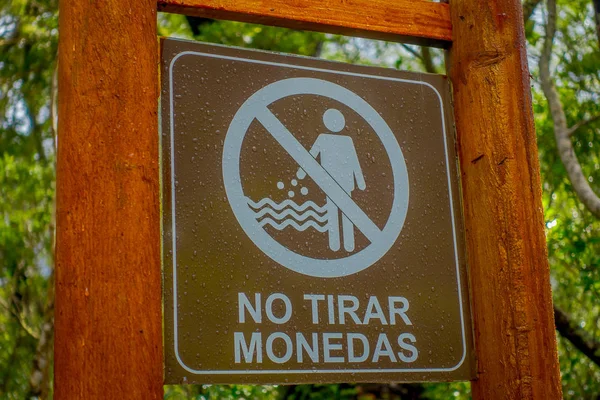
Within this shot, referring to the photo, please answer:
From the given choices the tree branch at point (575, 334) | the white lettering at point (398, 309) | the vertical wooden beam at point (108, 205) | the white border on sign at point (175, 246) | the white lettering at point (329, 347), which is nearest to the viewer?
the vertical wooden beam at point (108, 205)

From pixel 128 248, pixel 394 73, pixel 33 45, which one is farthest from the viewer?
pixel 33 45

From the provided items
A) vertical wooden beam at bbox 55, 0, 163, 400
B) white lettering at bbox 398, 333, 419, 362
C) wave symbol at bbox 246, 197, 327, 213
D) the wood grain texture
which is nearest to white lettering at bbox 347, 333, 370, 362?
white lettering at bbox 398, 333, 419, 362

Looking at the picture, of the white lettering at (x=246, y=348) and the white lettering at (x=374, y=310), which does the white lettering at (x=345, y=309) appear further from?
the white lettering at (x=246, y=348)

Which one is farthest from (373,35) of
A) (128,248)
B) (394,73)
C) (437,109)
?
(128,248)

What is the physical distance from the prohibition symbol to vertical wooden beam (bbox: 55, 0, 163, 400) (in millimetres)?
264

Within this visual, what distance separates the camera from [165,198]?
2311 mm

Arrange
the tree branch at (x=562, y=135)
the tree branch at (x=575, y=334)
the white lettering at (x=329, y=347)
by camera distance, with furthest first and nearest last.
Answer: the tree branch at (x=575, y=334) < the tree branch at (x=562, y=135) < the white lettering at (x=329, y=347)

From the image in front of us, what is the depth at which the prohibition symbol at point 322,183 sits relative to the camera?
2.39m

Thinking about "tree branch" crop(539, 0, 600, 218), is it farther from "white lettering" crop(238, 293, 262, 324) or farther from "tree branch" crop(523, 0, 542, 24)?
"white lettering" crop(238, 293, 262, 324)

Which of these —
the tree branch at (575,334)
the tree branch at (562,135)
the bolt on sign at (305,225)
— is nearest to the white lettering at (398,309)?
the bolt on sign at (305,225)

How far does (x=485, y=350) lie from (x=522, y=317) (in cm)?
15

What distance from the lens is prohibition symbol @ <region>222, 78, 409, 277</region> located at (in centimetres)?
239

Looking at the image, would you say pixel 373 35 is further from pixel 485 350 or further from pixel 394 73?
pixel 485 350

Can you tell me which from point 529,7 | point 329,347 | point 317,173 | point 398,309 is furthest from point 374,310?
point 529,7
